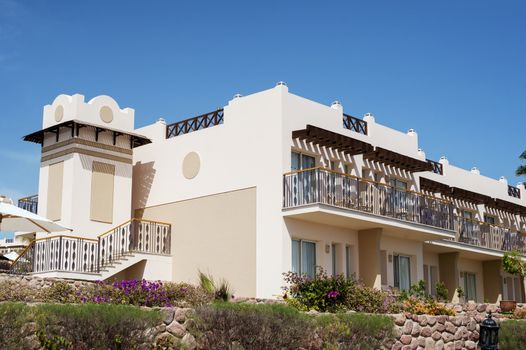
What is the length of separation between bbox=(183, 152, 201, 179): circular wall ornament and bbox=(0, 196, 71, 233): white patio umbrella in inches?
208

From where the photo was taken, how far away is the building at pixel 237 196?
901 inches

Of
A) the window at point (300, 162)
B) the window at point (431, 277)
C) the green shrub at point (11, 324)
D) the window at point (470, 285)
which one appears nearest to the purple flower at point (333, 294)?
the window at point (300, 162)

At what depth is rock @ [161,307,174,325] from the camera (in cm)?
1241

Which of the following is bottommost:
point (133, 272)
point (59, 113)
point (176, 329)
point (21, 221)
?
point (176, 329)

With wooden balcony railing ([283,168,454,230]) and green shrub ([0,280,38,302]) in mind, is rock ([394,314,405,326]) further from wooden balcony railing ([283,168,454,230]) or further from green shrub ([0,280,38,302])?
green shrub ([0,280,38,302])

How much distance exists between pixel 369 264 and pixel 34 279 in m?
10.7

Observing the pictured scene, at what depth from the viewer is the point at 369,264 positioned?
24766 mm

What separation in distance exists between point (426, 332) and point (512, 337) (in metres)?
1.96

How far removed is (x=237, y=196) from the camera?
23844 mm

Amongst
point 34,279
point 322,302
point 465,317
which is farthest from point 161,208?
point 465,317

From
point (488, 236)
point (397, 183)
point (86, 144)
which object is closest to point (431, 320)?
point (397, 183)

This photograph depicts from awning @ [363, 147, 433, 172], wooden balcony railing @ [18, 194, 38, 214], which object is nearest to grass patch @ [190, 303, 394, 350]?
awning @ [363, 147, 433, 172]

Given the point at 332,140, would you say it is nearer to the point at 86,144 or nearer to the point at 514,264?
the point at 86,144

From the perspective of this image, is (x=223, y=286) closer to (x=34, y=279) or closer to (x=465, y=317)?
(x=34, y=279)
